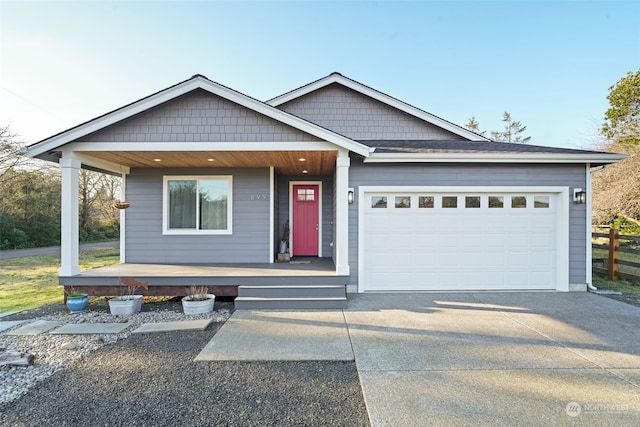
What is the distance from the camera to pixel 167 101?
18.6 ft

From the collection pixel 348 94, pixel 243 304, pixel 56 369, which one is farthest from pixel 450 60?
pixel 56 369

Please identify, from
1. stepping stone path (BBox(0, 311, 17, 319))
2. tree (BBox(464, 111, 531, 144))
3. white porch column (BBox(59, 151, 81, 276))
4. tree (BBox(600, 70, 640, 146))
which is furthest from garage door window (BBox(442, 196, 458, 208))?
tree (BBox(464, 111, 531, 144))

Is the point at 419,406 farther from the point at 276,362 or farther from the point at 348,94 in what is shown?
the point at 348,94

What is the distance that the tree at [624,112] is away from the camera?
13.7 metres

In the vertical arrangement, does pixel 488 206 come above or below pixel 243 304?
above

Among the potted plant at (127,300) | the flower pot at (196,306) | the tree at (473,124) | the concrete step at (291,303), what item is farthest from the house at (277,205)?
the tree at (473,124)

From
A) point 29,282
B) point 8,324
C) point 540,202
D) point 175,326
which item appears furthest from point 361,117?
point 29,282

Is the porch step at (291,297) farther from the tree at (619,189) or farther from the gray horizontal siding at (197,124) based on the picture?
the tree at (619,189)

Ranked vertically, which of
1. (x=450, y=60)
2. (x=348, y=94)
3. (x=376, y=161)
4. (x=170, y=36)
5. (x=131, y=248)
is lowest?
(x=131, y=248)

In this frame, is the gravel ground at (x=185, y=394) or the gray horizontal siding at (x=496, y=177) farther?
the gray horizontal siding at (x=496, y=177)

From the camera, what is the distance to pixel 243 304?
534 centimetres

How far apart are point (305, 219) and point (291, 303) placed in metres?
3.77

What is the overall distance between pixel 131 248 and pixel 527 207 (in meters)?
9.34

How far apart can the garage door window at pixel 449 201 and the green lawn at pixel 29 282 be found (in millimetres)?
8265
